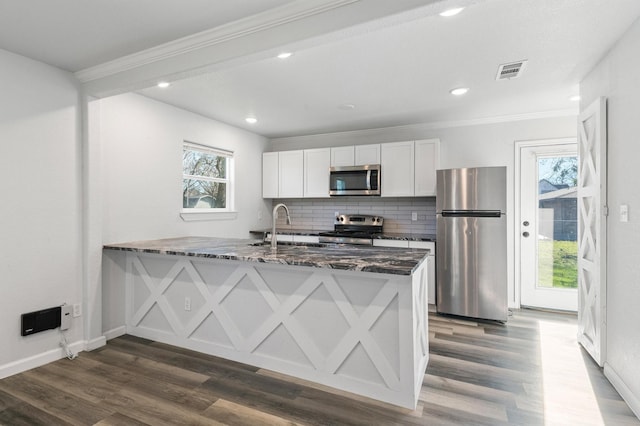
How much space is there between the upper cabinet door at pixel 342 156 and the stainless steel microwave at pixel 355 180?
2.7 inches

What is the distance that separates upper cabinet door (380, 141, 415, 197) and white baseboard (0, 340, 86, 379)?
369cm

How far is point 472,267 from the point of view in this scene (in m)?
3.79

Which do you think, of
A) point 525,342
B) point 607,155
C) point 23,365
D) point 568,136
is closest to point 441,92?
point 607,155

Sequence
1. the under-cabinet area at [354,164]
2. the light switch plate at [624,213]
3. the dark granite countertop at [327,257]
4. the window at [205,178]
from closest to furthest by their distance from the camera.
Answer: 1. the dark granite countertop at [327,257]
2. the light switch plate at [624,213]
3. the window at [205,178]
4. the under-cabinet area at [354,164]

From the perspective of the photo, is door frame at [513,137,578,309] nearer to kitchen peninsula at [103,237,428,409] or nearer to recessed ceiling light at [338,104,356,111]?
recessed ceiling light at [338,104,356,111]

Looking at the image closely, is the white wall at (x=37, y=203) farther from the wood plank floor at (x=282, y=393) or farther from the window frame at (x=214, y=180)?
the window frame at (x=214, y=180)

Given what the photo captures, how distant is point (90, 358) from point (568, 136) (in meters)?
5.38

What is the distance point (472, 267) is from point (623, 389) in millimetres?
1713

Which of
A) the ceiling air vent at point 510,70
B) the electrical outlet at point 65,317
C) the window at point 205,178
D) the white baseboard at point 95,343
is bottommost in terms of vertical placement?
the white baseboard at point 95,343

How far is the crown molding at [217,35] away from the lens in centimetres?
183

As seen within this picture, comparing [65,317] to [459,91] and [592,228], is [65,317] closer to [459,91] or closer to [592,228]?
[459,91]

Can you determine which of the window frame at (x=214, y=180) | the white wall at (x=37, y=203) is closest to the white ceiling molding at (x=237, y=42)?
the white wall at (x=37, y=203)

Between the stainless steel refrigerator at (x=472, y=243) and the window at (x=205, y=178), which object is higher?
the window at (x=205, y=178)

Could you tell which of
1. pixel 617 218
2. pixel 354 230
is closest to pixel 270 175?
pixel 354 230
